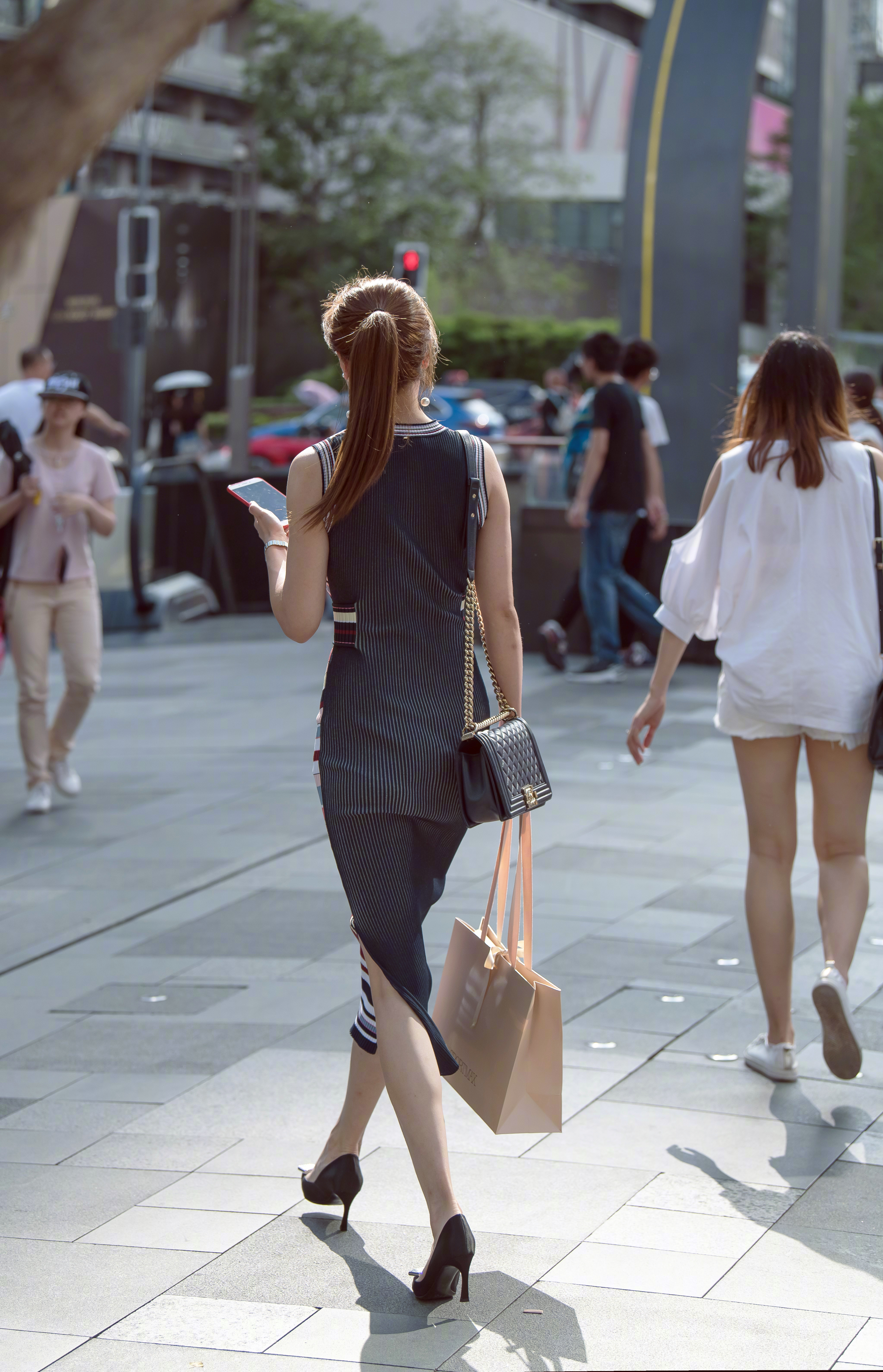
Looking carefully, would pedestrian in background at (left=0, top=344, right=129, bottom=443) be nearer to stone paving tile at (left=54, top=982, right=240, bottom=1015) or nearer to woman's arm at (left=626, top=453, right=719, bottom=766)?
stone paving tile at (left=54, top=982, right=240, bottom=1015)

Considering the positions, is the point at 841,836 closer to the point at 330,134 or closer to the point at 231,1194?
the point at 231,1194

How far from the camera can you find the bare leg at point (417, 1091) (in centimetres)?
301

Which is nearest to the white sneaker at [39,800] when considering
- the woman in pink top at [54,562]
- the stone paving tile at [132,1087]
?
the woman in pink top at [54,562]

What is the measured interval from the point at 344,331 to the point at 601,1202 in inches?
69.2

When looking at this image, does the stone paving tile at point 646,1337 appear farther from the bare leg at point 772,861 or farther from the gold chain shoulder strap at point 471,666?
the bare leg at point 772,861

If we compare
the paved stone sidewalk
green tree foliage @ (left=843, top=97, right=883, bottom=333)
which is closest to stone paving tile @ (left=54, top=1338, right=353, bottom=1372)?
the paved stone sidewalk

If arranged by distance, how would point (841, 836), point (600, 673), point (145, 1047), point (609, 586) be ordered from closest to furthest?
point (841, 836) → point (145, 1047) → point (609, 586) → point (600, 673)

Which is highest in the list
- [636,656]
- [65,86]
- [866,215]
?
[866,215]

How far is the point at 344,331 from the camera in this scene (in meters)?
3.17

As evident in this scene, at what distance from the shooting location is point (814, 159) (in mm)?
12422

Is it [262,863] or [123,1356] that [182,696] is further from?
[123,1356]

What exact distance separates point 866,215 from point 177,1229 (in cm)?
4316

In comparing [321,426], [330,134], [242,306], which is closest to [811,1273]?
[321,426]

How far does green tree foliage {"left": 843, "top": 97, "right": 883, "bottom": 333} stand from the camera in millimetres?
41969
